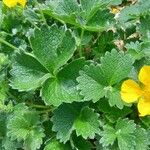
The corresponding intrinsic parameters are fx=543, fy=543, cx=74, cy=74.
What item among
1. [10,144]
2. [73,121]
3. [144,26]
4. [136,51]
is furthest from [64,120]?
[144,26]

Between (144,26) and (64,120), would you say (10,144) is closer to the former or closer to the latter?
(64,120)

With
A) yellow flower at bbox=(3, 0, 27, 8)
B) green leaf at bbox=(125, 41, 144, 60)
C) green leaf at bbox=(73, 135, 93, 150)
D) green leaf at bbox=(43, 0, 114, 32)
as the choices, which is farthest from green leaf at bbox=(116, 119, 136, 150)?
yellow flower at bbox=(3, 0, 27, 8)

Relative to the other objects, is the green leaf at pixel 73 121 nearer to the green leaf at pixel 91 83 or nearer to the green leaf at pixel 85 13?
the green leaf at pixel 91 83

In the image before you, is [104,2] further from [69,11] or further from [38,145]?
[38,145]

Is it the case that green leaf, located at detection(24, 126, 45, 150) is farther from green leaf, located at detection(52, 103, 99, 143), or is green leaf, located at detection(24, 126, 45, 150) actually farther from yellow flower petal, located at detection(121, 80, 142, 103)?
yellow flower petal, located at detection(121, 80, 142, 103)

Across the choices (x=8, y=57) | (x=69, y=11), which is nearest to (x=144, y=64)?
(x=69, y=11)

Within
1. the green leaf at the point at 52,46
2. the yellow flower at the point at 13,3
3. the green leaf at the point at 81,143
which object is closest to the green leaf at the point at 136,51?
the green leaf at the point at 52,46
